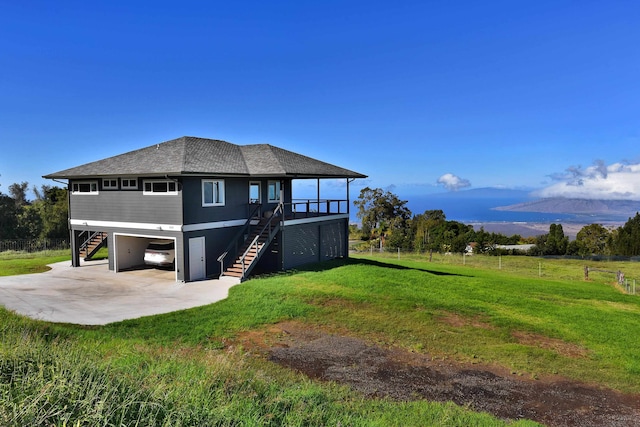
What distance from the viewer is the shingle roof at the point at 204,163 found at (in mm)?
19000

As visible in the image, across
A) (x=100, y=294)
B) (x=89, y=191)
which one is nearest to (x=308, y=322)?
(x=100, y=294)

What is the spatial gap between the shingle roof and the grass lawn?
213 inches

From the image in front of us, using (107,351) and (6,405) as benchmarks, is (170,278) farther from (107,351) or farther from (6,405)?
(6,405)

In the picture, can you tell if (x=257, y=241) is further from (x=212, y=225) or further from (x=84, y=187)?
(x=84, y=187)

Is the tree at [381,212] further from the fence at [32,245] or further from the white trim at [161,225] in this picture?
the white trim at [161,225]

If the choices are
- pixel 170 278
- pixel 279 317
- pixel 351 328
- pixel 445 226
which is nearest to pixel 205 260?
pixel 170 278

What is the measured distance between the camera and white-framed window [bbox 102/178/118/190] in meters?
20.2

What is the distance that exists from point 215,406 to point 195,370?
1450 millimetres

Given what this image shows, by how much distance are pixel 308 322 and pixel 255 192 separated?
1137 cm

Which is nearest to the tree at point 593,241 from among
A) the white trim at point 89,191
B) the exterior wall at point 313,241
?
the exterior wall at point 313,241

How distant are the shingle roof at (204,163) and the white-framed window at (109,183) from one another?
18.3 inches

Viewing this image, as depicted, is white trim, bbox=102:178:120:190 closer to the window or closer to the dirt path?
the window

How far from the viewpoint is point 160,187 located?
18.7 meters

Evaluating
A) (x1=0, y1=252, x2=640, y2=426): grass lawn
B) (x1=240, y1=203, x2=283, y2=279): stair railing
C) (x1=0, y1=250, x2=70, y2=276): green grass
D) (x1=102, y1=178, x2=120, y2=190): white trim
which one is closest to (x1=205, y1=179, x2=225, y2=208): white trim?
(x1=240, y1=203, x2=283, y2=279): stair railing
